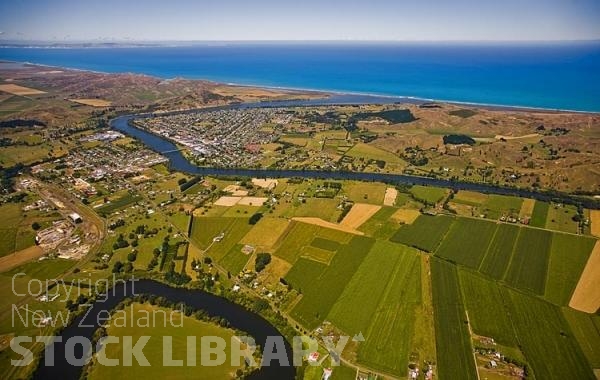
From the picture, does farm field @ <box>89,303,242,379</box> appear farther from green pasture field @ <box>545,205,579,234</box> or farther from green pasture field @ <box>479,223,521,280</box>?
green pasture field @ <box>545,205,579,234</box>

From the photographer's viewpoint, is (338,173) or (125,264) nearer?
(125,264)

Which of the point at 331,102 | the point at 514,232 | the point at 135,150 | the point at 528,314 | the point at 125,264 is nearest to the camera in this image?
the point at 528,314

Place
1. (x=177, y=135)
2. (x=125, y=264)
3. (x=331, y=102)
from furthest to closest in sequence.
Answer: (x=331, y=102) < (x=177, y=135) < (x=125, y=264)

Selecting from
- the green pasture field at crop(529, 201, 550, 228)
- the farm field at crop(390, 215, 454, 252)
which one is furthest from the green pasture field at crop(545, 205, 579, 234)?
the farm field at crop(390, 215, 454, 252)

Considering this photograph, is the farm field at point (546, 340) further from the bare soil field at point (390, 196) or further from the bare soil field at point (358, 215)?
the bare soil field at point (390, 196)

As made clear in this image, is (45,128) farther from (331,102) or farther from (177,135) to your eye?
(331,102)

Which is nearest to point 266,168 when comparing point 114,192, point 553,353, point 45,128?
point 114,192
